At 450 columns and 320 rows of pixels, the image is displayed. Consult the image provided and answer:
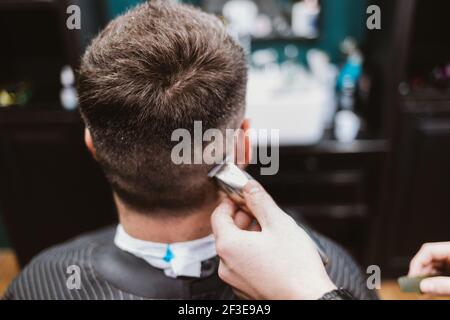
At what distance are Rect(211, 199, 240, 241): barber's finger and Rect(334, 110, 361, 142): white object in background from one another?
1478 mm

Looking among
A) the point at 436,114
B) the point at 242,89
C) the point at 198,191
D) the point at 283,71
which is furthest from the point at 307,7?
the point at 198,191

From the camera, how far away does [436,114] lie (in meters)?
2.13

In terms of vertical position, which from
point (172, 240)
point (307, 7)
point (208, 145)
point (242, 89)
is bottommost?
point (172, 240)

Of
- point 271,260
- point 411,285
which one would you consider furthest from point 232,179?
point 411,285

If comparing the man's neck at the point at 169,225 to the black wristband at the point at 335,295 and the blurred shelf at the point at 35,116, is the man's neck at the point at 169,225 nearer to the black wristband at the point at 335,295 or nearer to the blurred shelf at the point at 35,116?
the black wristband at the point at 335,295

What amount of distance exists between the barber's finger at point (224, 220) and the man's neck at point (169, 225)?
0.50 feet

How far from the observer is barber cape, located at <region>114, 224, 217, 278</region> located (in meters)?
1.04

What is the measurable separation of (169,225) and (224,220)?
0.26 m

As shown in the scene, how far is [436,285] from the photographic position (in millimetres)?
787

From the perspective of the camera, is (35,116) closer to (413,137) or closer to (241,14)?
(241,14)

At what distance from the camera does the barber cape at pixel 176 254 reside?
104cm

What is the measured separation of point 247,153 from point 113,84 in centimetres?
39

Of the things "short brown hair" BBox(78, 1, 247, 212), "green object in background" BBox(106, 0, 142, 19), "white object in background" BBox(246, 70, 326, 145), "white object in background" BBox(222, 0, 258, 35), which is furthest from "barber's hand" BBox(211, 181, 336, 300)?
"green object in background" BBox(106, 0, 142, 19)
